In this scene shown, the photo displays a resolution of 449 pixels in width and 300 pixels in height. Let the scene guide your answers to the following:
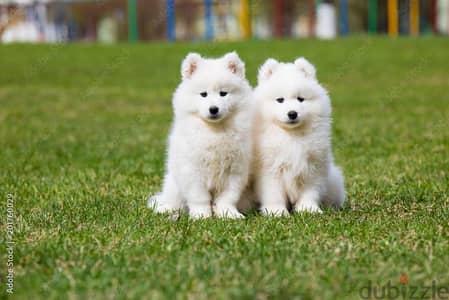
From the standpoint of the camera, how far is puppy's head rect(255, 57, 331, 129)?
5.46 meters

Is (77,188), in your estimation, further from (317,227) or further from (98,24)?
(98,24)

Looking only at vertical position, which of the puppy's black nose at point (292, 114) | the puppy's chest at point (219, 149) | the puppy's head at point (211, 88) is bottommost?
the puppy's chest at point (219, 149)

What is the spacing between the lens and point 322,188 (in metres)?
5.73

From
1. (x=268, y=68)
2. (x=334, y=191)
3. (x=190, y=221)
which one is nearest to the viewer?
(x=190, y=221)

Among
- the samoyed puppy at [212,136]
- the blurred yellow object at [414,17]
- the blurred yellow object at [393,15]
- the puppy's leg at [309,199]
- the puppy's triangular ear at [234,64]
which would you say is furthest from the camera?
the blurred yellow object at [414,17]

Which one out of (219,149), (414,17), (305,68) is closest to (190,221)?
(219,149)

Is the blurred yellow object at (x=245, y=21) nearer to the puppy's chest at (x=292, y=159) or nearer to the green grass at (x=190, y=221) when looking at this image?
the green grass at (x=190, y=221)

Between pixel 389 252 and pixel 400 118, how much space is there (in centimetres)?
817

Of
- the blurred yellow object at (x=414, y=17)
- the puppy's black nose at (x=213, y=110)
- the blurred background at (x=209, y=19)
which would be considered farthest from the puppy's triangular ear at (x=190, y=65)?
the blurred yellow object at (x=414, y=17)

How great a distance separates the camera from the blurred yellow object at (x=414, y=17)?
32594 millimetres

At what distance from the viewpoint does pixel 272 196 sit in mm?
5539

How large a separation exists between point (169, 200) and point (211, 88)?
3.24 feet

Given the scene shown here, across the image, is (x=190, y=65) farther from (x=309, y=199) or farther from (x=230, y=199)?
(x=309, y=199)

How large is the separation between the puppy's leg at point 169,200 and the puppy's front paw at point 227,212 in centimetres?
38
